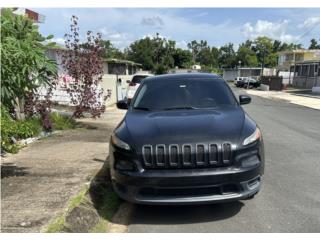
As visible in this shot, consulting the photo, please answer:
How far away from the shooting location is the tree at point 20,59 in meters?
4.58

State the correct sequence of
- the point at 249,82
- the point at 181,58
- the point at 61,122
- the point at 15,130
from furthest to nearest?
1. the point at 181,58
2. the point at 249,82
3. the point at 61,122
4. the point at 15,130

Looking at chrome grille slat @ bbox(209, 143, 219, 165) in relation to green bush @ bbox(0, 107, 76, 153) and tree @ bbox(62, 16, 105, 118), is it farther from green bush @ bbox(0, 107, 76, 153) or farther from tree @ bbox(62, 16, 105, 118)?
tree @ bbox(62, 16, 105, 118)

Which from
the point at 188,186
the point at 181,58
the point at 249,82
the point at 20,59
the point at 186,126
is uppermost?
the point at 20,59

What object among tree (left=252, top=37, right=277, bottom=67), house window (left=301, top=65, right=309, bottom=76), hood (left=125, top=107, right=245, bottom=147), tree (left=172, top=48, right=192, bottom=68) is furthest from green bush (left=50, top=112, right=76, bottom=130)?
tree (left=252, top=37, right=277, bottom=67)

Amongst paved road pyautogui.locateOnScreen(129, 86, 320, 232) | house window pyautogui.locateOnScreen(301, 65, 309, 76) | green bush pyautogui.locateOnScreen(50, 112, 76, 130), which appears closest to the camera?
paved road pyautogui.locateOnScreen(129, 86, 320, 232)

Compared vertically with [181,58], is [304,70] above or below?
above

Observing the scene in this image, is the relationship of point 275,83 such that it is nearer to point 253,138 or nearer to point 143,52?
point 143,52

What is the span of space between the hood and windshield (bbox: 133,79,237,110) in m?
0.43

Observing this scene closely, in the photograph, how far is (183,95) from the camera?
642cm

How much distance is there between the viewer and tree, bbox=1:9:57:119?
458 centimetres

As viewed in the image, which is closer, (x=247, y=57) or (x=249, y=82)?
(x=249, y=82)

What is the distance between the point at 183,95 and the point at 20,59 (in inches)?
100

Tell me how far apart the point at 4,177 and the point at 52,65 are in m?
2.24

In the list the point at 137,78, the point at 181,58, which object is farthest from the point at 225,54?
the point at 137,78
